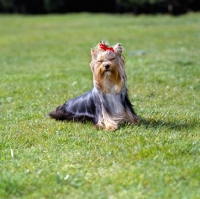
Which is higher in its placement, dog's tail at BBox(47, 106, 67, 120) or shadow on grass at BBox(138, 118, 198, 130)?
shadow on grass at BBox(138, 118, 198, 130)

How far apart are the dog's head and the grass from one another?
0.67 metres

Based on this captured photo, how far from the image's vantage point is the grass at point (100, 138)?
226 inches

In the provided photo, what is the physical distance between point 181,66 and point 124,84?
673 cm

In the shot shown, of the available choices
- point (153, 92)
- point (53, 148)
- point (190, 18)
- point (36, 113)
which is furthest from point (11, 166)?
point (190, 18)

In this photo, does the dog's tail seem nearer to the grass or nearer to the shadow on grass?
the grass

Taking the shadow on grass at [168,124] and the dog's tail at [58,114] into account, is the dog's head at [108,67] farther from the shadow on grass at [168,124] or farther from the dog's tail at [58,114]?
the dog's tail at [58,114]

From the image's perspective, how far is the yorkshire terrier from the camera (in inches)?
308

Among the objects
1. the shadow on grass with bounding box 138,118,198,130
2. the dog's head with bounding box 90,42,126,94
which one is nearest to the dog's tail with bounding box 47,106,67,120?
the dog's head with bounding box 90,42,126,94

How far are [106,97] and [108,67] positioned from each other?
556mm

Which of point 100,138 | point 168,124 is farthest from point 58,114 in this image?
point 168,124

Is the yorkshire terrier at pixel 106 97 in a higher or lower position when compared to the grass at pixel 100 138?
higher

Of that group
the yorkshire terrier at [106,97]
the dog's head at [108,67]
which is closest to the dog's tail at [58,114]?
the yorkshire terrier at [106,97]

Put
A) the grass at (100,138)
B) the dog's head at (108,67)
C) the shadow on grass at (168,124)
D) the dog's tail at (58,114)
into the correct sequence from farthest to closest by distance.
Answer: the dog's tail at (58,114)
the shadow on grass at (168,124)
the dog's head at (108,67)
the grass at (100,138)

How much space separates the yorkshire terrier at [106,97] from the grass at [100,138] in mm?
205
